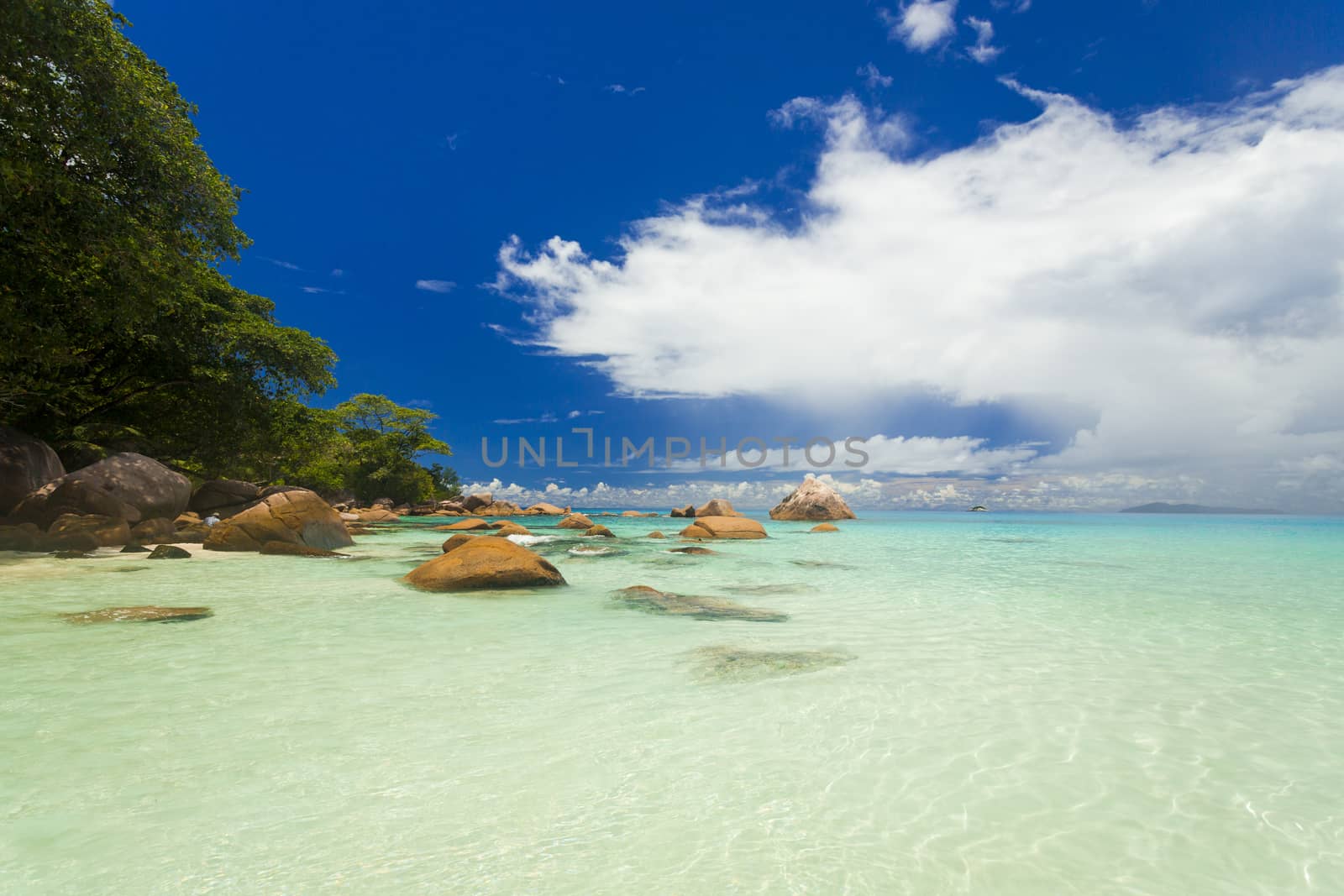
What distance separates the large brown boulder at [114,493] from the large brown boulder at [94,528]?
1.26 ft

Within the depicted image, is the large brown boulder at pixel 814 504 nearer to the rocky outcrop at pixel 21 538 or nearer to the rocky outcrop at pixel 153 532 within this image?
the rocky outcrop at pixel 153 532

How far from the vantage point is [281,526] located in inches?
608

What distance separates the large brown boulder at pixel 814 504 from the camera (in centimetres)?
5062

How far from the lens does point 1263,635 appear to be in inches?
301

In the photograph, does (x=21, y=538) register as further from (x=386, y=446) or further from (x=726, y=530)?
(x=386, y=446)

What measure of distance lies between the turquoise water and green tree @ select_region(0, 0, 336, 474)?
684 cm

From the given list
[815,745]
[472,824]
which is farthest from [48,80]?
[815,745]

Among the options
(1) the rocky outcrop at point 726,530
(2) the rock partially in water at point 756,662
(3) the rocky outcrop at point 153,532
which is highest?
(3) the rocky outcrop at point 153,532

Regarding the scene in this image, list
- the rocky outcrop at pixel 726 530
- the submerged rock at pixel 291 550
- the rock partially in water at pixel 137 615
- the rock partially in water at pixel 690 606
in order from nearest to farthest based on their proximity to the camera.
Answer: the rock partially in water at pixel 137 615 → the rock partially in water at pixel 690 606 → the submerged rock at pixel 291 550 → the rocky outcrop at pixel 726 530

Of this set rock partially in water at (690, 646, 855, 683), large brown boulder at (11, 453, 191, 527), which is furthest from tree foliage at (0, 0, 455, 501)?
rock partially in water at (690, 646, 855, 683)

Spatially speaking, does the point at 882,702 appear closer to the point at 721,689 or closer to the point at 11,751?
the point at 721,689

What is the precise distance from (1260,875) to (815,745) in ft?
6.60

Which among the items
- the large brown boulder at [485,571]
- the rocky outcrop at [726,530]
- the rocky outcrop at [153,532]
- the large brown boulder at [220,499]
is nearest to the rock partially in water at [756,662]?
the large brown boulder at [485,571]

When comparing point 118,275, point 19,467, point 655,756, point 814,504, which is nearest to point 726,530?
point 118,275
